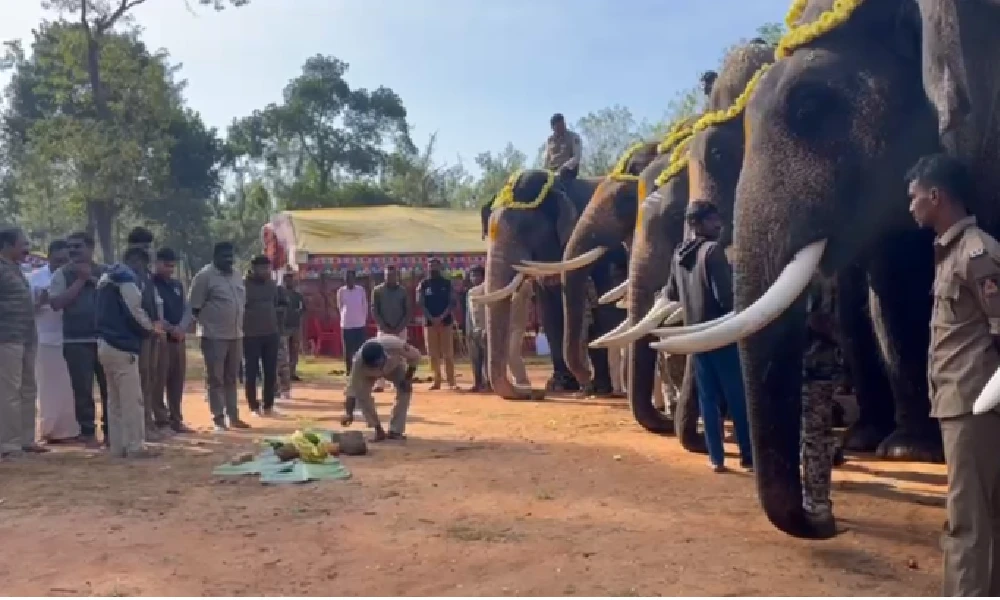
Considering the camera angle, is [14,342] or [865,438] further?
[14,342]

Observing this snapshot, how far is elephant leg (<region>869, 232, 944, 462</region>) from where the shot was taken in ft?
22.6

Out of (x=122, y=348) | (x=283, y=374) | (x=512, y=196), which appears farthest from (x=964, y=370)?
(x=283, y=374)

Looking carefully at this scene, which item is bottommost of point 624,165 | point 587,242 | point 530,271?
point 530,271

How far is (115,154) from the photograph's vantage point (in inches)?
1118

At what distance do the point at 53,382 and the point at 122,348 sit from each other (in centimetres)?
187

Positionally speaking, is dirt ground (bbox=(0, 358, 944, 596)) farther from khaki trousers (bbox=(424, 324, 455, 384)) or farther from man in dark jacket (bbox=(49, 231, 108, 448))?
khaki trousers (bbox=(424, 324, 455, 384))

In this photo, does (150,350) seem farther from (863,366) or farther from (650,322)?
(863,366)

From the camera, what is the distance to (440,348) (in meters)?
15.6

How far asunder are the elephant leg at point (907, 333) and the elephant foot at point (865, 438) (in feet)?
1.47

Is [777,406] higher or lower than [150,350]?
lower

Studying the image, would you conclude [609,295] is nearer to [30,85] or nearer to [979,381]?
[979,381]

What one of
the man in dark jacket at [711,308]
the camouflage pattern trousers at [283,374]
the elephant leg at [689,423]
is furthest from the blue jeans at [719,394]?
the camouflage pattern trousers at [283,374]

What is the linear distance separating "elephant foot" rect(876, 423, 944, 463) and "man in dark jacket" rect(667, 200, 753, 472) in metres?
1.11

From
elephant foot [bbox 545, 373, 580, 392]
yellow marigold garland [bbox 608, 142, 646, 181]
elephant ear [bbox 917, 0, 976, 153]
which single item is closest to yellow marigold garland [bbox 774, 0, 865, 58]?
elephant ear [bbox 917, 0, 976, 153]
